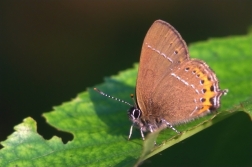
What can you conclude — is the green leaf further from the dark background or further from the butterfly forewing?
the dark background

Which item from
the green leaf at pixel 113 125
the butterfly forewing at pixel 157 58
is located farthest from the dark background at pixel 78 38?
the butterfly forewing at pixel 157 58

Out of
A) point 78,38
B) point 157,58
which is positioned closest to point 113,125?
point 157,58

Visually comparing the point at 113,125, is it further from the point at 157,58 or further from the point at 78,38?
the point at 78,38

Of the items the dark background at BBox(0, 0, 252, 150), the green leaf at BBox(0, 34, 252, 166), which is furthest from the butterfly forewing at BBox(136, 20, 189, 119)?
the dark background at BBox(0, 0, 252, 150)

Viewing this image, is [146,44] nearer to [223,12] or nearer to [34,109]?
[34,109]

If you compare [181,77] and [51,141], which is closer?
[51,141]

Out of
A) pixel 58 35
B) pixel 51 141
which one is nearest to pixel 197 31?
pixel 58 35

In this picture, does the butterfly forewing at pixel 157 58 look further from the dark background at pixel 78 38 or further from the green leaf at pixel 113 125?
the dark background at pixel 78 38
